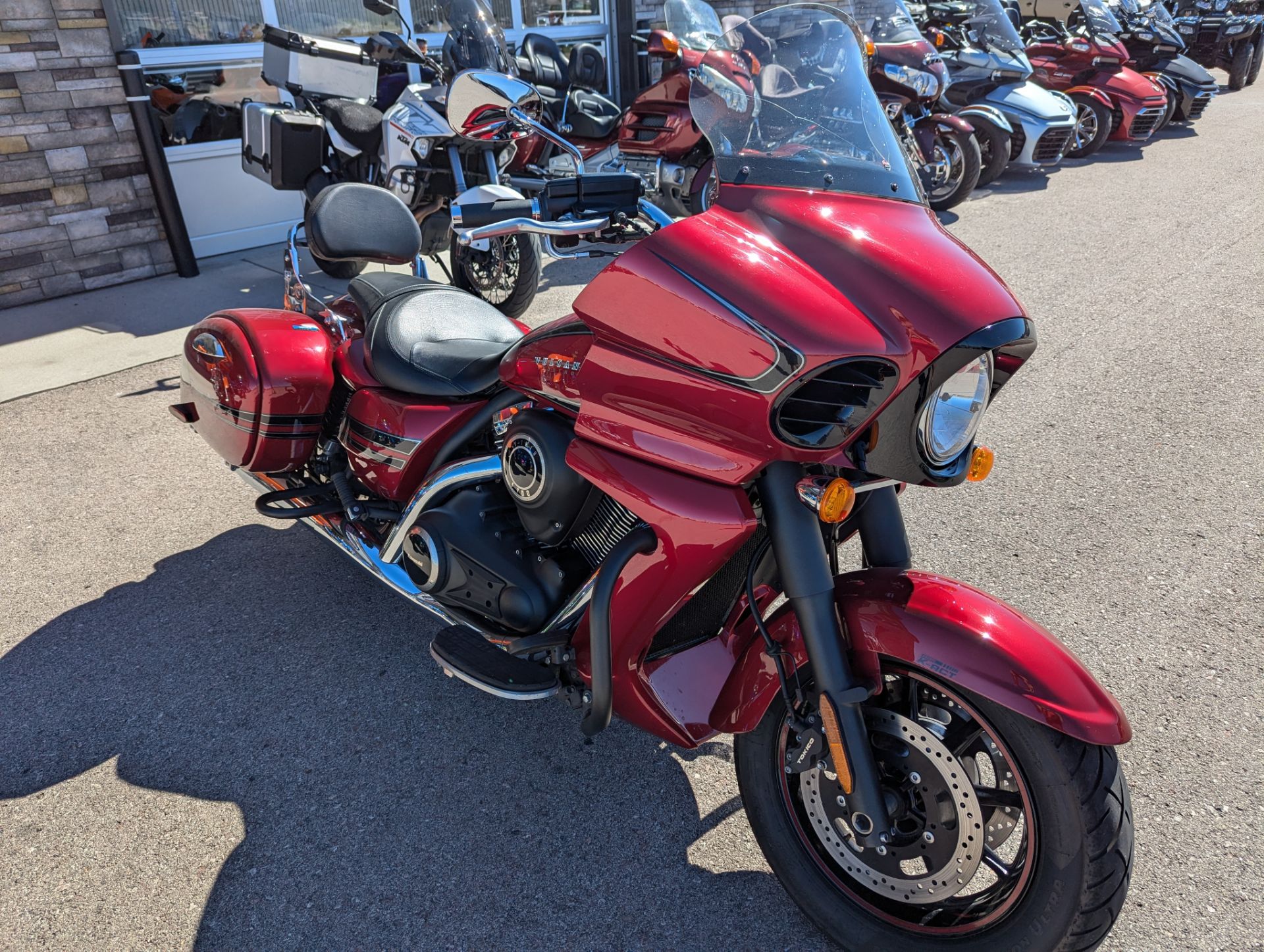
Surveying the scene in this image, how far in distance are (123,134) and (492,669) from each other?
545cm

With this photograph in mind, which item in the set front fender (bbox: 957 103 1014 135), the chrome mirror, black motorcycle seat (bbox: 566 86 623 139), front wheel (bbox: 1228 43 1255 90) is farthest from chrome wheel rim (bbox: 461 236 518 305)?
front wheel (bbox: 1228 43 1255 90)

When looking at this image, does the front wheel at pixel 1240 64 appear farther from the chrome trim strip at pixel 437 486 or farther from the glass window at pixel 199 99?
the chrome trim strip at pixel 437 486

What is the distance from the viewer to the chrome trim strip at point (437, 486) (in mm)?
2311

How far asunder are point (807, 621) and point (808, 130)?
985 mm

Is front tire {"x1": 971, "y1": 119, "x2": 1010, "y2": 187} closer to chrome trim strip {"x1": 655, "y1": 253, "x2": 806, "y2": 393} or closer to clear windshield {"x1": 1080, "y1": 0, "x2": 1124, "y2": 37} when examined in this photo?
clear windshield {"x1": 1080, "y1": 0, "x2": 1124, "y2": 37}

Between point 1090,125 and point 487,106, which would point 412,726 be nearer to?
point 487,106

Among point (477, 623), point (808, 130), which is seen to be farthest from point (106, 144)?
point (808, 130)

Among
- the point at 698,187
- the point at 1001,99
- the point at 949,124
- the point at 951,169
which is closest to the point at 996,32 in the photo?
the point at 1001,99

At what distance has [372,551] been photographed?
2.68m

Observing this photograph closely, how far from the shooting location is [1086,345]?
5.10 m

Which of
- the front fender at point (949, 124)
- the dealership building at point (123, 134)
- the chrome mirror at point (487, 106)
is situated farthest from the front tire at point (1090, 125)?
the dealership building at point (123, 134)

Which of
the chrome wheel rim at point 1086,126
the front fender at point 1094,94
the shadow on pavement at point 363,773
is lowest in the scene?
the chrome wheel rim at point 1086,126

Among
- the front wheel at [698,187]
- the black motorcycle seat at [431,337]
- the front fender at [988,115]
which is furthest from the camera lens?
the front fender at [988,115]

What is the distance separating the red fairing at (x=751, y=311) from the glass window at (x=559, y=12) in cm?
950
